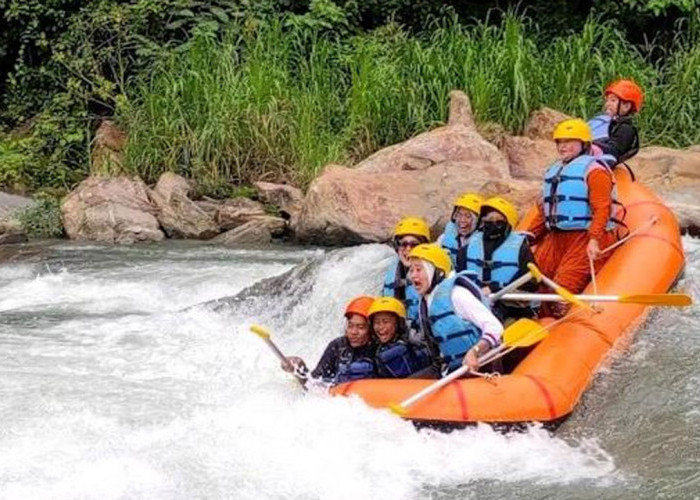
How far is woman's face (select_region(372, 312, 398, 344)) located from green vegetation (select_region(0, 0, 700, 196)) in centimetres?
515

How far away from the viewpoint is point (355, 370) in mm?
4789

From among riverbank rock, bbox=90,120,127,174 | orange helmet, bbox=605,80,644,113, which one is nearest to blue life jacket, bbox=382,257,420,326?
orange helmet, bbox=605,80,644,113

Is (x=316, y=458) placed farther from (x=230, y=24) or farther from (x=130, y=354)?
(x=230, y=24)

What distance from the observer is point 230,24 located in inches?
443

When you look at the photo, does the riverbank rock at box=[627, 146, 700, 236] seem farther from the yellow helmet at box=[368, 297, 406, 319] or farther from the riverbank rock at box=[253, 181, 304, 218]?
the yellow helmet at box=[368, 297, 406, 319]

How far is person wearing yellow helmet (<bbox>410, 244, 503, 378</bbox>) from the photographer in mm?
4488

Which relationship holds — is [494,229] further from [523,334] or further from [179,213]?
[179,213]

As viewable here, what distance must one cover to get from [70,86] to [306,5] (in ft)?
8.72

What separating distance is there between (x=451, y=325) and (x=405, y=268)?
72cm

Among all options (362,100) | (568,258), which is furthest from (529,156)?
(568,258)

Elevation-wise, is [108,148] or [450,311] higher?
[450,311]

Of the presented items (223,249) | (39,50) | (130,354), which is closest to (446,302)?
(130,354)

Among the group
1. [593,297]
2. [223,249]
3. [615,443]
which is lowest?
[223,249]

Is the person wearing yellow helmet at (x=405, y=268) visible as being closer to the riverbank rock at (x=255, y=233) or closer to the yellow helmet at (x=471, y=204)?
the yellow helmet at (x=471, y=204)
